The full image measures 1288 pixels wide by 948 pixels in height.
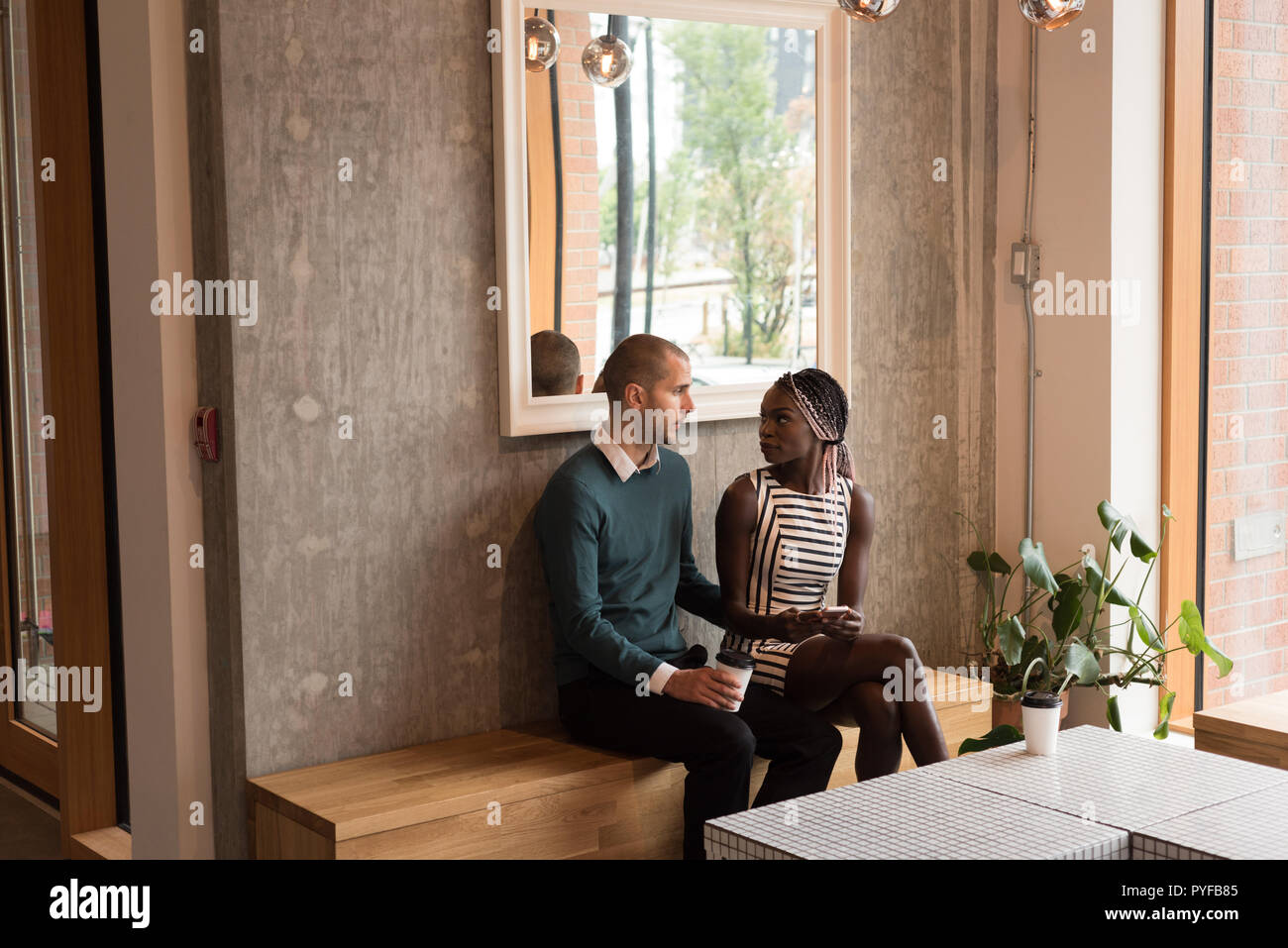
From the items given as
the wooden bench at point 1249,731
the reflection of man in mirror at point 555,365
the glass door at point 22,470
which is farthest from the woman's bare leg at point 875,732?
the glass door at point 22,470

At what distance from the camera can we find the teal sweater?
2998 millimetres

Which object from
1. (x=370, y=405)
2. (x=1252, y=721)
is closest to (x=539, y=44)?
(x=370, y=405)

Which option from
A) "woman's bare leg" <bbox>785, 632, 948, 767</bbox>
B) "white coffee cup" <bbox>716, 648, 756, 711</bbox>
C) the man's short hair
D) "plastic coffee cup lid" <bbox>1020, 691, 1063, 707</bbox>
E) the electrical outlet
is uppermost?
the electrical outlet

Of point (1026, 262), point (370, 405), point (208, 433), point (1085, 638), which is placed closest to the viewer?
point (208, 433)

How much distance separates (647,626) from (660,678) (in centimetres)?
24

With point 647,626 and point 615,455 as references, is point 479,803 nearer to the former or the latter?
point 647,626

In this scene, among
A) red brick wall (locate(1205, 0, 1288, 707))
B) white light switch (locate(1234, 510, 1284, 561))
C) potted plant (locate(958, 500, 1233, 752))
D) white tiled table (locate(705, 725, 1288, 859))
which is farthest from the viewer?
white light switch (locate(1234, 510, 1284, 561))

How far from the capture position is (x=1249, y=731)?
115 inches

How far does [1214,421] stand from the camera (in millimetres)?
4027

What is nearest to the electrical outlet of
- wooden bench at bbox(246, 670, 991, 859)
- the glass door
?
wooden bench at bbox(246, 670, 991, 859)

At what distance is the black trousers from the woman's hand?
21cm

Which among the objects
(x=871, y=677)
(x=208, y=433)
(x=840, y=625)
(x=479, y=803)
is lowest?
(x=479, y=803)

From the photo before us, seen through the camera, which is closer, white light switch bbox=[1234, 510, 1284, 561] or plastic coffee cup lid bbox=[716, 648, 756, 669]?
plastic coffee cup lid bbox=[716, 648, 756, 669]

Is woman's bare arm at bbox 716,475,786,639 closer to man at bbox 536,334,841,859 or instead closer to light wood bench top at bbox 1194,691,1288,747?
man at bbox 536,334,841,859
